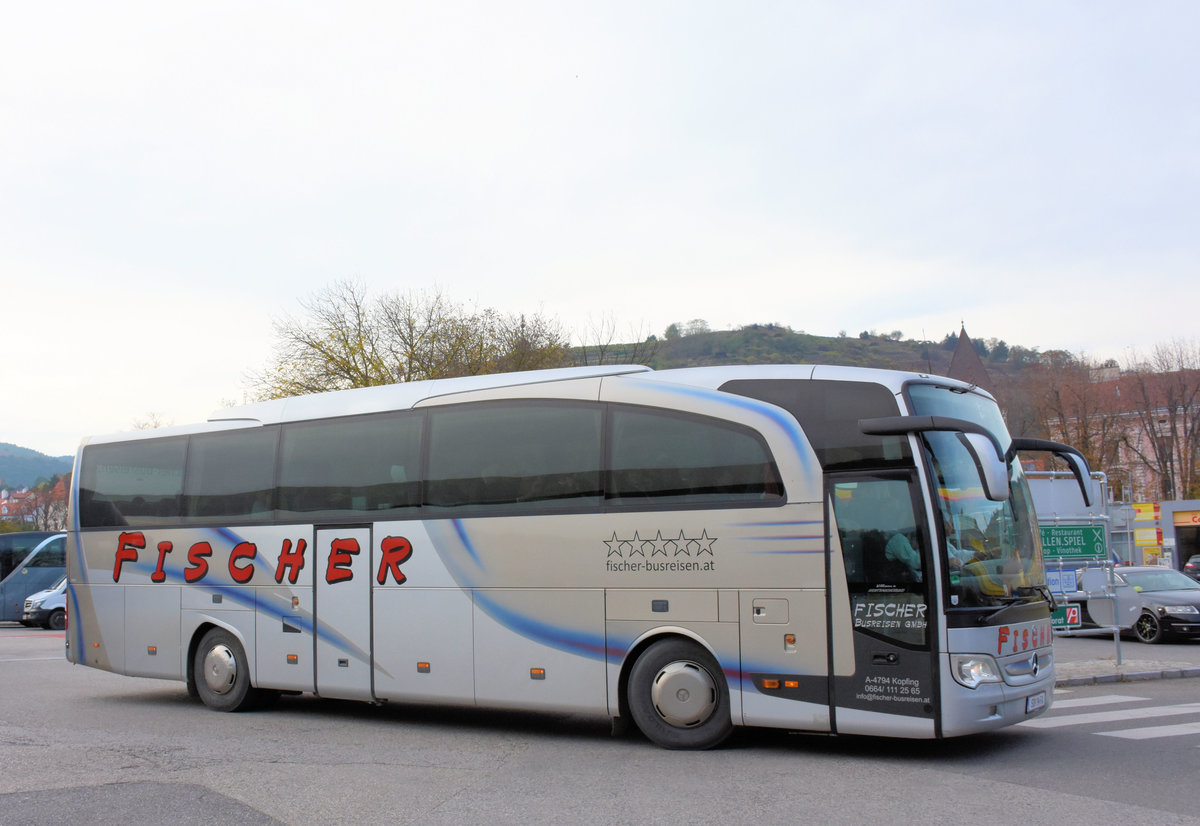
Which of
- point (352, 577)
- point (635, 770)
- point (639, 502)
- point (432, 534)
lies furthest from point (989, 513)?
point (352, 577)

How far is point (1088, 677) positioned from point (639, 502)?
829cm

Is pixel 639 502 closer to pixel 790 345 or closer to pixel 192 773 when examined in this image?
pixel 192 773

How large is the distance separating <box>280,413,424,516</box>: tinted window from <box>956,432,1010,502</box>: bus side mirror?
17.7ft

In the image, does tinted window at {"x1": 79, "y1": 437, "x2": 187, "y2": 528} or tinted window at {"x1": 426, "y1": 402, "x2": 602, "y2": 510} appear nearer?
tinted window at {"x1": 426, "y1": 402, "x2": 602, "y2": 510}

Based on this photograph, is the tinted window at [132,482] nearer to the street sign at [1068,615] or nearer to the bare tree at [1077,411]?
the street sign at [1068,615]

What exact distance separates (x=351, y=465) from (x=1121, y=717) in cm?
846

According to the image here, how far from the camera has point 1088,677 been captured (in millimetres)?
14383

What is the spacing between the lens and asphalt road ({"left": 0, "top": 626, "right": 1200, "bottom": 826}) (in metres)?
6.95

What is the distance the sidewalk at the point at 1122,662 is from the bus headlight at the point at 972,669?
6.56m

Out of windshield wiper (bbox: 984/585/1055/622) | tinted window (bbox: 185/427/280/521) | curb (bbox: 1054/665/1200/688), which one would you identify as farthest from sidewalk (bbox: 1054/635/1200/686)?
tinted window (bbox: 185/427/280/521)

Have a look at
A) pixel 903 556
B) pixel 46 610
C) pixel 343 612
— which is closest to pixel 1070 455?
pixel 903 556

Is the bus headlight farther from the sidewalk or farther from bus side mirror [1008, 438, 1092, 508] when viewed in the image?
the sidewalk

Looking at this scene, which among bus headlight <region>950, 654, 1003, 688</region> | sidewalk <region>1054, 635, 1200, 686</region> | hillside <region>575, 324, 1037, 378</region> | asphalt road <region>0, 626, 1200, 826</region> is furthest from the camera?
hillside <region>575, 324, 1037, 378</region>

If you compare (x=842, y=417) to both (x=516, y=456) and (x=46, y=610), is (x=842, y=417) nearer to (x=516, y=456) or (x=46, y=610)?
(x=516, y=456)
